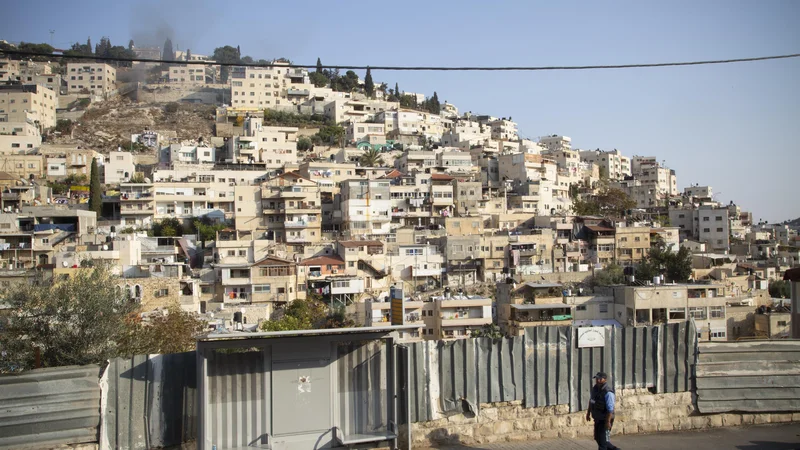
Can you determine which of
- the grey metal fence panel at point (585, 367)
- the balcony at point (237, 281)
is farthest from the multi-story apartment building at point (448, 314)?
the grey metal fence panel at point (585, 367)

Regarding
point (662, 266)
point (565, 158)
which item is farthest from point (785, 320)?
point (565, 158)

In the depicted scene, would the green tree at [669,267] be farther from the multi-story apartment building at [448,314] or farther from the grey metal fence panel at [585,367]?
the grey metal fence panel at [585,367]

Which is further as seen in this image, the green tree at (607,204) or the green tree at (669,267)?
the green tree at (607,204)

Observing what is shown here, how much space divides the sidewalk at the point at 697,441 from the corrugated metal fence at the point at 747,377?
0.33m

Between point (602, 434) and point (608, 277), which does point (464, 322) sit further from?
point (602, 434)

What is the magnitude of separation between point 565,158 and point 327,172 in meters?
33.6

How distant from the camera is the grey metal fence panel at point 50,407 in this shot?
6504 mm

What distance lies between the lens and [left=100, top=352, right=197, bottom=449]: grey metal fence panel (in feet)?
22.2

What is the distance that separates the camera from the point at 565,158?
73.8m

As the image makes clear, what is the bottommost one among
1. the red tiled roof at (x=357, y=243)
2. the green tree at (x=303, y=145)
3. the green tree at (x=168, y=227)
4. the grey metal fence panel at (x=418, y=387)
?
the grey metal fence panel at (x=418, y=387)

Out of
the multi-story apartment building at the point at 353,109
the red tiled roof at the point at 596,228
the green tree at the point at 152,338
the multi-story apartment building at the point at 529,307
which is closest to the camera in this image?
the green tree at the point at 152,338

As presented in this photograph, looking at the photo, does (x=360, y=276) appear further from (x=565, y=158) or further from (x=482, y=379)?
(x=565, y=158)

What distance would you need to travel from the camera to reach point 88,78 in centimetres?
9181

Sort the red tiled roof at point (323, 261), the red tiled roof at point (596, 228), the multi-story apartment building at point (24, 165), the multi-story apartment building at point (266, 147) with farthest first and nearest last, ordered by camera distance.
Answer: the multi-story apartment building at point (266, 147), the multi-story apartment building at point (24, 165), the red tiled roof at point (596, 228), the red tiled roof at point (323, 261)
